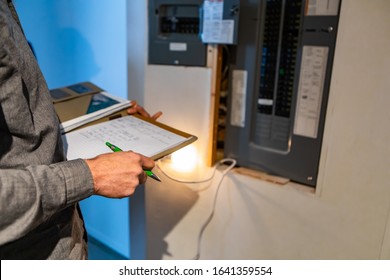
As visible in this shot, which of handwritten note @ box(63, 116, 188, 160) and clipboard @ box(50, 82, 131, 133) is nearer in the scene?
handwritten note @ box(63, 116, 188, 160)

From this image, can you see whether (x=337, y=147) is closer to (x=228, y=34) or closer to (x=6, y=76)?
(x=228, y=34)

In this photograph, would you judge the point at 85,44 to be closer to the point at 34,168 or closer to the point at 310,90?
the point at 310,90

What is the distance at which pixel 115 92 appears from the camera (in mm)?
1820

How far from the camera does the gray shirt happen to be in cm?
58

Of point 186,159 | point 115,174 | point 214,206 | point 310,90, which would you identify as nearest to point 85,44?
point 186,159

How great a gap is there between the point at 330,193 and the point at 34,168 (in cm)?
85

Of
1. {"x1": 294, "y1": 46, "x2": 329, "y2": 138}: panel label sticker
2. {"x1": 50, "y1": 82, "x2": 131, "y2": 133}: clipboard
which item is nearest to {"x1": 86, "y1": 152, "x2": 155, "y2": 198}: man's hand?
{"x1": 50, "y1": 82, "x2": 131, "y2": 133}: clipboard

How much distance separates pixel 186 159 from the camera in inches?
52.9

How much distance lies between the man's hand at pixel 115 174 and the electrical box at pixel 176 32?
64cm

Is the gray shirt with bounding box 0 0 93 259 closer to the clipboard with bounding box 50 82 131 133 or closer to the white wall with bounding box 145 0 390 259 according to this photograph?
the clipboard with bounding box 50 82 131 133

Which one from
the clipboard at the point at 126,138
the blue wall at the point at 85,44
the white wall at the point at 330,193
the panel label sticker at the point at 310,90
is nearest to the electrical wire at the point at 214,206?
the white wall at the point at 330,193

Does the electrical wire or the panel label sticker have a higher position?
the panel label sticker

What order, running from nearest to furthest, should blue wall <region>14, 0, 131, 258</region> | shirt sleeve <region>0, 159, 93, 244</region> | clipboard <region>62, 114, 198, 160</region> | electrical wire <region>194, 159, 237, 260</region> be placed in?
1. shirt sleeve <region>0, 159, 93, 244</region>
2. clipboard <region>62, 114, 198, 160</region>
3. electrical wire <region>194, 159, 237, 260</region>
4. blue wall <region>14, 0, 131, 258</region>

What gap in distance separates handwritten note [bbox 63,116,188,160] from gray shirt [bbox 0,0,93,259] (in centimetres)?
8
